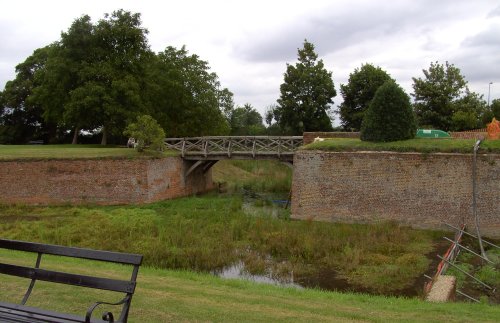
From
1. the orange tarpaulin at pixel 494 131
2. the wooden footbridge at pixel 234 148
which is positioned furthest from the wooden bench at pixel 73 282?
the wooden footbridge at pixel 234 148

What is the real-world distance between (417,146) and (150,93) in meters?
17.6

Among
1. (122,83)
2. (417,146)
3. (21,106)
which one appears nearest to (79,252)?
(417,146)

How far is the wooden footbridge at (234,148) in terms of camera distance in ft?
75.7

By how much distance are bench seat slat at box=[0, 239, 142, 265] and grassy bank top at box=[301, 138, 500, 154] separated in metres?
15.0

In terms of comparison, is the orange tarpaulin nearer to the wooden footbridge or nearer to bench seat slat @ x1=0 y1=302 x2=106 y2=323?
the wooden footbridge

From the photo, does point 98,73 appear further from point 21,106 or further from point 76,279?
point 76,279

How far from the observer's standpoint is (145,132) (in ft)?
73.9

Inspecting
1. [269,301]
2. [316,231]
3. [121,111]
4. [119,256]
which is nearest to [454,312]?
[269,301]

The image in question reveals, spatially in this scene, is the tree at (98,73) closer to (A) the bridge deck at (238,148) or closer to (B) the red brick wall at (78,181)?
(A) the bridge deck at (238,148)

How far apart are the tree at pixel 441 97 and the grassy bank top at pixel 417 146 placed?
43.9ft

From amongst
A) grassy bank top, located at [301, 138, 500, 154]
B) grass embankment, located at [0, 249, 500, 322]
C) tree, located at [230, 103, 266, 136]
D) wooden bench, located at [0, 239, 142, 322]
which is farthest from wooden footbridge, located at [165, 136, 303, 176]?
tree, located at [230, 103, 266, 136]

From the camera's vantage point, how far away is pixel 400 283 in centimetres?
1083

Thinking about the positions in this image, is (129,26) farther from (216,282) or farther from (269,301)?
(269,301)

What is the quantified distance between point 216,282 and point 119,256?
4514 millimetres
